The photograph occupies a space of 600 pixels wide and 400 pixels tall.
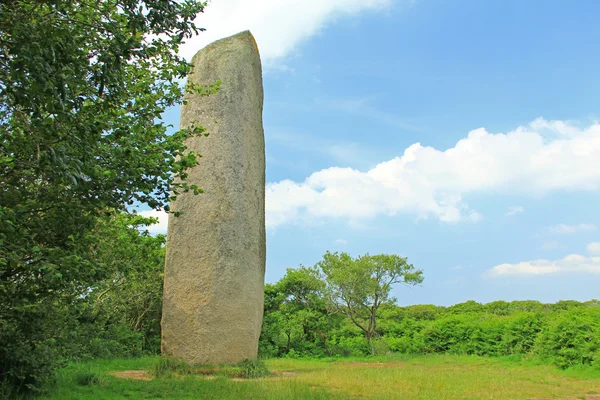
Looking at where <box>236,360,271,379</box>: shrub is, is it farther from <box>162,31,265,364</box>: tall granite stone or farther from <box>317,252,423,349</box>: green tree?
<box>317,252,423,349</box>: green tree

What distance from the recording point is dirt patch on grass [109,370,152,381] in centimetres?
980

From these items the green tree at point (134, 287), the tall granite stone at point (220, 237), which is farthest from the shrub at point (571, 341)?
the green tree at point (134, 287)

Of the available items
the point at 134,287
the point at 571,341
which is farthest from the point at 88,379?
the point at 571,341

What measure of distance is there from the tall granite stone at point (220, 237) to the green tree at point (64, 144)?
8.42 feet

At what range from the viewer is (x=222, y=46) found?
41.5 ft

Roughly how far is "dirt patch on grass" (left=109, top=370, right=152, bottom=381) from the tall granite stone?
2.23 ft

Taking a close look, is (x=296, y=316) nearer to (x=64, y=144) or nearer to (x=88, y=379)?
(x=88, y=379)

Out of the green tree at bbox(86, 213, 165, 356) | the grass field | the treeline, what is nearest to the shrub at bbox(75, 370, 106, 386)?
the grass field

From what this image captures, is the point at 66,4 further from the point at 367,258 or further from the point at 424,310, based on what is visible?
the point at 424,310

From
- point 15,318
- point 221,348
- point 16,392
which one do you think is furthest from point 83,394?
point 221,348

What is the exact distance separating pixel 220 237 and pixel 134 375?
3.33 m

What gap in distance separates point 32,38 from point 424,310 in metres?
30.7

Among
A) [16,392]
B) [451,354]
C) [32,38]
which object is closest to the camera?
[32,38]

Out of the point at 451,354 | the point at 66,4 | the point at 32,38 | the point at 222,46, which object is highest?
the point at 222,46
